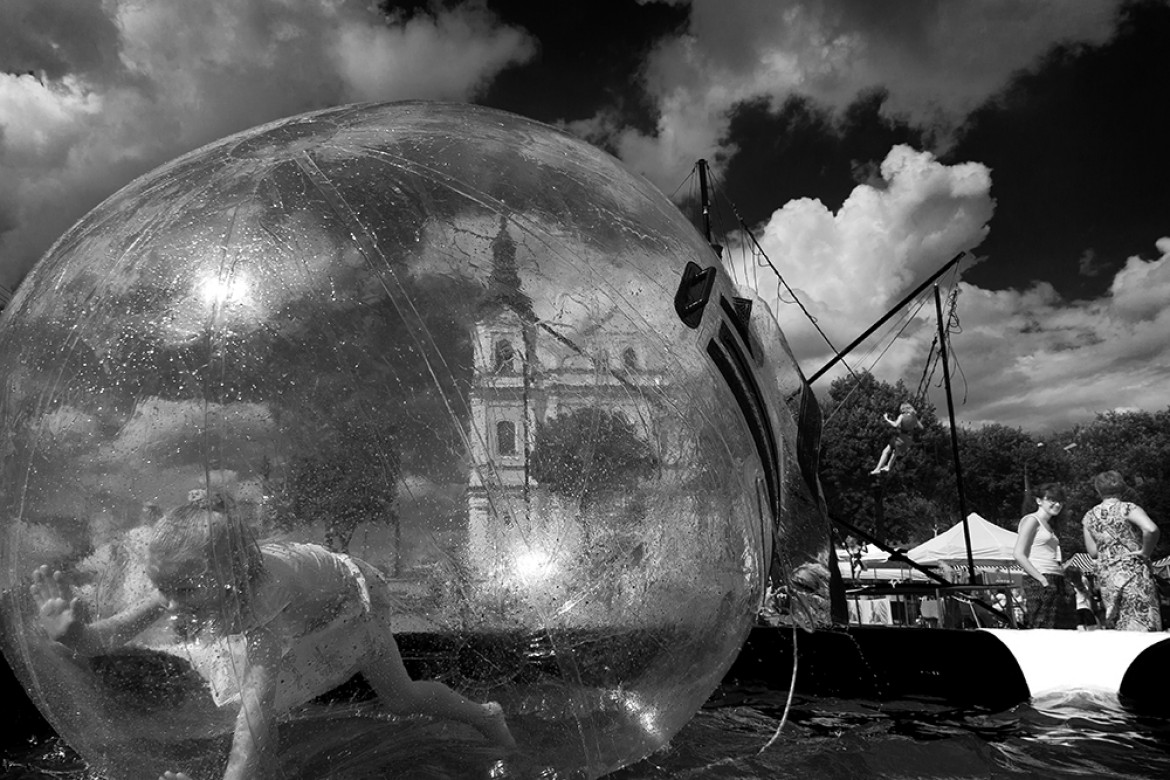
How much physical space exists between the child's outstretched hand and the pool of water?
2.27 feet

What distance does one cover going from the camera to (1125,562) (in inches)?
214

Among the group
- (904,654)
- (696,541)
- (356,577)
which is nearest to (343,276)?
(356,577)

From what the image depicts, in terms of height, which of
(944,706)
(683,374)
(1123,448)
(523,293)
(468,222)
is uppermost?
(1123,448)

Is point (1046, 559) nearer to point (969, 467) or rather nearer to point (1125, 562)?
point (1125, 562)

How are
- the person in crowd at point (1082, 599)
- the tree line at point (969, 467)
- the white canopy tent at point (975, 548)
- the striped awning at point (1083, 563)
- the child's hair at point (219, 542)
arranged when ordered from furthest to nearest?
1. the tree line at point (969, 467)
2. the white canopy tent at point (975, 548)
3. the person in crowd at point (1082, 599)
4. the striped awning at point (1083, 563)
5. the child's hair at point (219, 542)

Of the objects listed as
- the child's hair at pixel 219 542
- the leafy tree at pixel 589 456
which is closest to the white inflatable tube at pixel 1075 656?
the leafy tree at pixel 589 456

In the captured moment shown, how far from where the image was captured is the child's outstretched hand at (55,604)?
7.83 feet

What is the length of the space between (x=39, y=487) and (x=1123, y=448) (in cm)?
7035

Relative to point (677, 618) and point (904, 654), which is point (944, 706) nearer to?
point (904, 654)

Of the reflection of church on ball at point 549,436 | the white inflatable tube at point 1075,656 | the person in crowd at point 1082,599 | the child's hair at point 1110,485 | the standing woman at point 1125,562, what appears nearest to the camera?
the reflection of church on ball at point 549,436

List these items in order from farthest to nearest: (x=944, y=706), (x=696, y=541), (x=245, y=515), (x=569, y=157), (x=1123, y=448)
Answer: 1. (x=1123, y=448)
2. (x=944, y=706)
3. (x=569, y=157)
4. (x=696, y=541)
5. (x=245, y=515)

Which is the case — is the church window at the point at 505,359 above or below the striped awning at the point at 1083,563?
above

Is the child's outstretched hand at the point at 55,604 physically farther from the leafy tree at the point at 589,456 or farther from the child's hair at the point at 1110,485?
the child's hair at the point at 1110,485

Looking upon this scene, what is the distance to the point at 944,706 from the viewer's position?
14.0 feet
